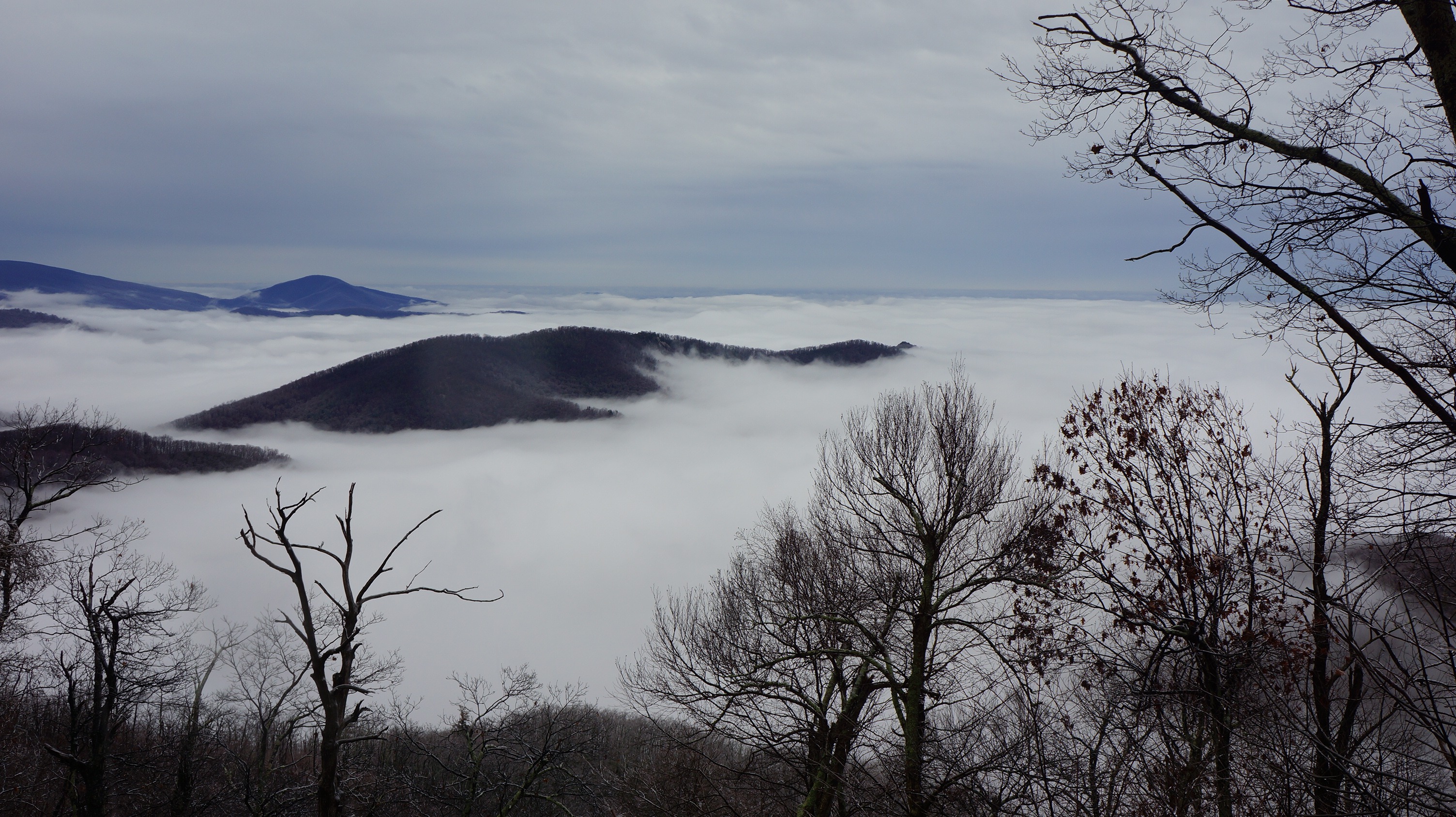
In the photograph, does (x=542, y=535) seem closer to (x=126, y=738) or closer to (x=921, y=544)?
(x=126, y=738)

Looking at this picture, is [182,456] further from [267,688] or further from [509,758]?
[509,758]

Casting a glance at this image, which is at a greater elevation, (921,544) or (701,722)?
(921,544)

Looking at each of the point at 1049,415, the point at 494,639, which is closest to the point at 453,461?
the point at 494,639

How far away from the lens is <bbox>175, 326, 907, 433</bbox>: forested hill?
169 meters

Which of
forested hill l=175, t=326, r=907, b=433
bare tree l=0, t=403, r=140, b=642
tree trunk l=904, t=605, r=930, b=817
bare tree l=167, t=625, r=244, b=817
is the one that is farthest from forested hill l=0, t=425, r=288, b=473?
tree trunk l=904, t=605, r=930, b=817

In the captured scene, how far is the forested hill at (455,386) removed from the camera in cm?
16900

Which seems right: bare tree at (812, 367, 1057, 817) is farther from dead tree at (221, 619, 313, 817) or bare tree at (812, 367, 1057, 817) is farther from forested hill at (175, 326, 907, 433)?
forested hill at (175, 326, 907, 433)

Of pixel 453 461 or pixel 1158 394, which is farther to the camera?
pixel 453 461

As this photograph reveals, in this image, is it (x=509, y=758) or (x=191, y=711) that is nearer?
(x=509, y=758)

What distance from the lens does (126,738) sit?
29391 mm

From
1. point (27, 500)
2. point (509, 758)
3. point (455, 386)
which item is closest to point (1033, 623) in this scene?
point (509, 758)

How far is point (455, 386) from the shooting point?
633 ft

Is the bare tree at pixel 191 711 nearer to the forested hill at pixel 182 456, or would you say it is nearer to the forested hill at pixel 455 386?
the forested hill at pixel 182 456

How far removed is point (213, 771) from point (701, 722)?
2030 cm
